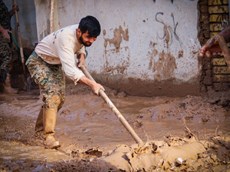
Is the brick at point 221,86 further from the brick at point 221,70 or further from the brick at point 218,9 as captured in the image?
the brick at point 218,9

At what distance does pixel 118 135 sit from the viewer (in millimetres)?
5367

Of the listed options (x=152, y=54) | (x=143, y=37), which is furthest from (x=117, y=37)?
(x=152, y=54)

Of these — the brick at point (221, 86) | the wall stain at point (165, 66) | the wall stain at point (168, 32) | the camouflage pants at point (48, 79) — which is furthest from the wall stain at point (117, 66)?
the camouflage pants at point (48, 79)

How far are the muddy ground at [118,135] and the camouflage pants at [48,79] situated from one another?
0.56m

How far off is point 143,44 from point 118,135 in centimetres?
200

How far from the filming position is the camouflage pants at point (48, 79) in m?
4.80

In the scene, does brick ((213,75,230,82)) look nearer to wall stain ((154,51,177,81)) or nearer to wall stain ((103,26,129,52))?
wall stain ((154,51,177,81))

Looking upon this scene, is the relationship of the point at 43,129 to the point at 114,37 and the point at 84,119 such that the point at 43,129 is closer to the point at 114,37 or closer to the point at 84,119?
the point at 84,119

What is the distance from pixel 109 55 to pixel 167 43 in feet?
3.42

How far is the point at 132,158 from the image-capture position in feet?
12.5

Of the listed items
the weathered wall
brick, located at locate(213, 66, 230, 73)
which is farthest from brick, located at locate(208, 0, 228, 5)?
the weathered wall

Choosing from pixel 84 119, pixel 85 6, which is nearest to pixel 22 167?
pixel 84 119

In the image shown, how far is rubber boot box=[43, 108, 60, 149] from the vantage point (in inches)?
189

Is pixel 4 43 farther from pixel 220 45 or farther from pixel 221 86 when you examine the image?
pixel 220 45
